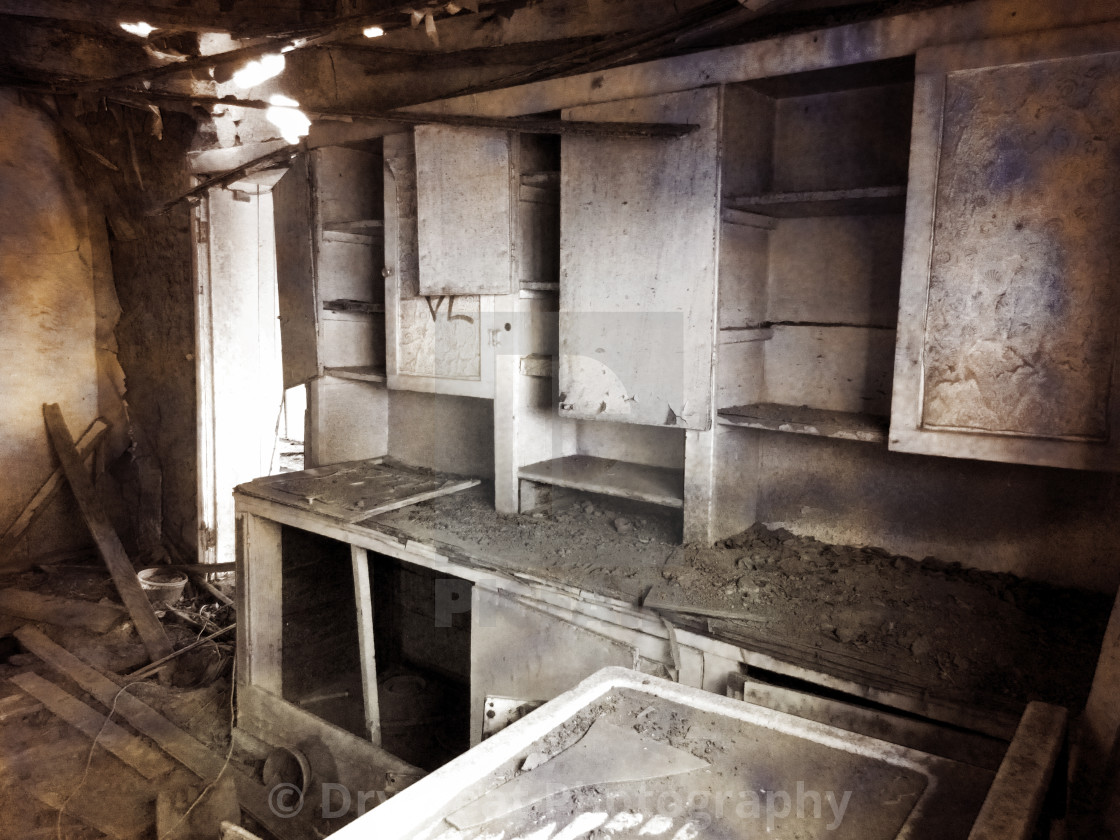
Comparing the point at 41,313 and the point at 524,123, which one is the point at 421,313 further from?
the point at 41,313

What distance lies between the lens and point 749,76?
2516mm

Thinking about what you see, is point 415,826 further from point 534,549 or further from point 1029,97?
point 1029,97

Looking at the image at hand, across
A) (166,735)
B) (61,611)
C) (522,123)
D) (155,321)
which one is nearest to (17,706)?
(61,611)

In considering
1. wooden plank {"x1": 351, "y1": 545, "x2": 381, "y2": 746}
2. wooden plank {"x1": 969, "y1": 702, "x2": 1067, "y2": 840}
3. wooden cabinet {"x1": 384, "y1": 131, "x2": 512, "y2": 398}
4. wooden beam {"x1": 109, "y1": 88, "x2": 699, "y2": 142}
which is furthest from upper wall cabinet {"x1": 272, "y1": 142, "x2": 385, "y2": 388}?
wooden plank {"x1": 969, "y1": 702, "x2": 1067, "y2": 840}

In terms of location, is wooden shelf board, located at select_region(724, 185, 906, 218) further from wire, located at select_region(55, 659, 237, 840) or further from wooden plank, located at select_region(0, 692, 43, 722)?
wooden plank, located at select_region(0, 692, 43, 722)

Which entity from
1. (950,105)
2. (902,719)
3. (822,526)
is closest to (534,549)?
(822,526)

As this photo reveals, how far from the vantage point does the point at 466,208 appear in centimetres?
329

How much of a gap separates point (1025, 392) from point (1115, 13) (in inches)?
37.4

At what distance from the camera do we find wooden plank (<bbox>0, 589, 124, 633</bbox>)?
4770 mm

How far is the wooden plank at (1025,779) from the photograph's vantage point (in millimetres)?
1146

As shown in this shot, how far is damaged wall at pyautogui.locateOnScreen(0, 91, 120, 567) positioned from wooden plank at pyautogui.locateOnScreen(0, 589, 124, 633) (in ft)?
2.13

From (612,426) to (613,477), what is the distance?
0.43 metres

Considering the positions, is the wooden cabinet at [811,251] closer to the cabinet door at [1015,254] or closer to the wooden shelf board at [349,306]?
the cabinet door at [1015,254]

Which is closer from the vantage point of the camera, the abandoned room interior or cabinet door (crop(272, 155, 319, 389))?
the abandoned room interior
